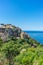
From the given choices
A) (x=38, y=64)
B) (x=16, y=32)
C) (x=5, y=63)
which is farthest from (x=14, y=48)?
(x=16, y=32)

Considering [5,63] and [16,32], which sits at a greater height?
[16,32]

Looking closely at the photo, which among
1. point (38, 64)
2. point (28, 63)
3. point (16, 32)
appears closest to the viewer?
point (38, 64)

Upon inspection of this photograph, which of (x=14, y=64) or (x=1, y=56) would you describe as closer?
(x=14, y=64)

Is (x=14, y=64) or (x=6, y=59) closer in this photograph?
(x=14, y=64)

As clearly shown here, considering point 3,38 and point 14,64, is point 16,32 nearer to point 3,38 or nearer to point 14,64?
point 3,38

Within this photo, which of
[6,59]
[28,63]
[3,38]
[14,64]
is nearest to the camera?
[28,63]

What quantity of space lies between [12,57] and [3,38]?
7.55 metres

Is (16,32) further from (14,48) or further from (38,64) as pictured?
(38,64)

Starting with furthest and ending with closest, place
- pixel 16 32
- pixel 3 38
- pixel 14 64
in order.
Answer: pixel 16 32 → pixel 3 38 → pixel 14 64

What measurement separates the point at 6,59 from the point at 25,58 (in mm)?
2579

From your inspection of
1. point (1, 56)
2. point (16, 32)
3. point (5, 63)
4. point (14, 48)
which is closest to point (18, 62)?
point (5, 63)

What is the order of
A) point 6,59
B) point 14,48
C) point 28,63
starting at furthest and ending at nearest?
point 14,48 → point 6,59 → point 28,63

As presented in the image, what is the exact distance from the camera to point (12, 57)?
14.8 meters

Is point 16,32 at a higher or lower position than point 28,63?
higher
